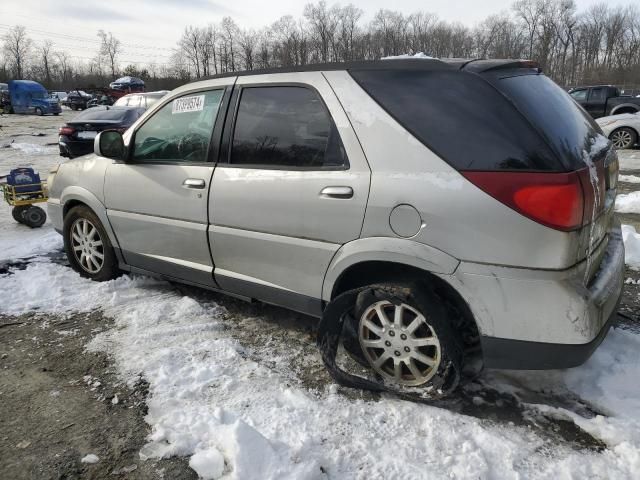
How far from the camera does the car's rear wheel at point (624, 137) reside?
13.9m

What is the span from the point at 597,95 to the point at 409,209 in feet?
62.1

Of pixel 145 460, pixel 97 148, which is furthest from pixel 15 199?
pixel 145 460

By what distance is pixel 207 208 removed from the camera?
3.39 m

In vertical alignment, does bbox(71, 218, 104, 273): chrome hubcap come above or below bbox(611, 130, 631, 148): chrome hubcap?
below

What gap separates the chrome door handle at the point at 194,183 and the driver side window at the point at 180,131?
5.6 inches

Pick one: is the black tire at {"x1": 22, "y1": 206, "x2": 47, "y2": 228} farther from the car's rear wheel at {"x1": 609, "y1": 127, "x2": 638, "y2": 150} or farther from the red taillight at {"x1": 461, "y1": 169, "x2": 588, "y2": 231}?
the car's rear wheel at {"x1": 609, "y1": 127, "x2": 638, "y2": 150}

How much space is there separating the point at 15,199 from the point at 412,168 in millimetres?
5667

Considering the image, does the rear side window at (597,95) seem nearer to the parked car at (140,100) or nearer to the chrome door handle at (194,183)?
the parked car at (140,100)

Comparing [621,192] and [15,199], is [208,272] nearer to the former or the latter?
[15,199]

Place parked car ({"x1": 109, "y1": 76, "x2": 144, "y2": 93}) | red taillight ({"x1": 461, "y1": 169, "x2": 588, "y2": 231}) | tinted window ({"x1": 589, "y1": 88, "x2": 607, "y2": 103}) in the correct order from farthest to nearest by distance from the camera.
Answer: parked car ({"x1": 109, "y1": 76, "x2": 144, "y2": 93}), tinted window ({"x1": 589, "y1": 88, "x2": 607, "y2": 103}), red taillight ({"x1": 461, "y1": 169, "x2": 588, "y2": 231})

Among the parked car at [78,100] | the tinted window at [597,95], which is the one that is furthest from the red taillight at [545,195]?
the parked car at [78,100]

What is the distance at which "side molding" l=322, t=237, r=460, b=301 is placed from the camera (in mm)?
2418

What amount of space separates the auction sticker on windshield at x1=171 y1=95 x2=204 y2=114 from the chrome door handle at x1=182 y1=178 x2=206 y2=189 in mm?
520

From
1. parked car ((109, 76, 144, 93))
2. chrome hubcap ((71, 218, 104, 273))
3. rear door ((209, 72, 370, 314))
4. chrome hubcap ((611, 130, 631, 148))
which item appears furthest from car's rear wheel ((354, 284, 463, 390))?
parked car ((109, 76, 144, 93))
